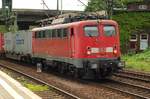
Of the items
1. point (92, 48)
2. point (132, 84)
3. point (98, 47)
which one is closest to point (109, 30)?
point (98, 47)

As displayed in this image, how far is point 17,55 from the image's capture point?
138 feet

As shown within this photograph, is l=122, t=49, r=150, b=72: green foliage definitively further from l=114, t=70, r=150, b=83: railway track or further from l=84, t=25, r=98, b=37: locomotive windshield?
l=84, t=25, r=98, b=37: locomotive windshield

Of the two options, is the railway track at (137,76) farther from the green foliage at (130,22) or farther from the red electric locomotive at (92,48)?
the green foliage at (130,22)

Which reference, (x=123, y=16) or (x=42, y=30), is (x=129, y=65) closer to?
(x=42, y=30)

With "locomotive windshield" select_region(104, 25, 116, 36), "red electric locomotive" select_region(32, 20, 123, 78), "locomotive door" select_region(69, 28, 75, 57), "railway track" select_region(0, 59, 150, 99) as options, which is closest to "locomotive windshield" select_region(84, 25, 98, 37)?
"red electric locomotive" select_region(32, 20, 123, 78)

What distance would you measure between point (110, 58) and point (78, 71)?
1.63m

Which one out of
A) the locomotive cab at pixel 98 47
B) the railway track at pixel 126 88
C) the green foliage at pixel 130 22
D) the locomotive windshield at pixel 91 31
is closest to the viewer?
the railway track at pixel 126 88

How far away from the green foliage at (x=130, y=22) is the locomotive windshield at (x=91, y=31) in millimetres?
29536

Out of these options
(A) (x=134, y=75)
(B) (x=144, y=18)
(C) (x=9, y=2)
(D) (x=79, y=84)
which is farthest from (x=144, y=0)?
(D) (x=79, y=84)

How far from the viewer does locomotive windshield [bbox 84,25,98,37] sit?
23128 mm

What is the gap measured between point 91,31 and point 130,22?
101ft

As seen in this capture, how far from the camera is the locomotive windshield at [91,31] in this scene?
2313cm

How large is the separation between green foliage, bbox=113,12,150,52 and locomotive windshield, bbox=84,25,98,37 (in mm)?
29536

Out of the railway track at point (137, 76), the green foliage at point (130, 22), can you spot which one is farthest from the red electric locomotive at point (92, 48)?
the green foliage at point (130, 22)
